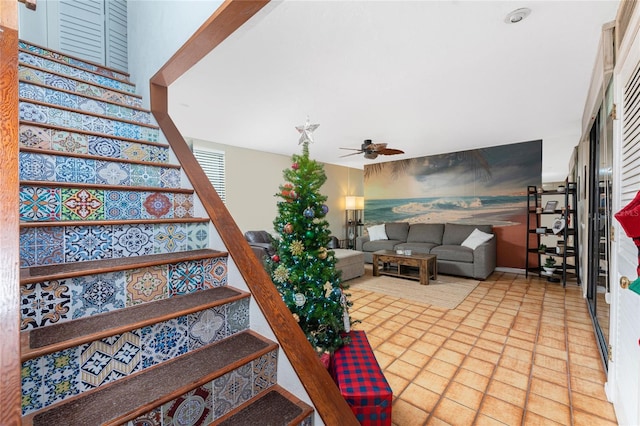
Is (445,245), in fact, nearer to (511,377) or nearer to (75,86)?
(511,377)

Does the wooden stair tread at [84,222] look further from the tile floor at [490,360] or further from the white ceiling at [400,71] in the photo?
the tile floor at [490,360]

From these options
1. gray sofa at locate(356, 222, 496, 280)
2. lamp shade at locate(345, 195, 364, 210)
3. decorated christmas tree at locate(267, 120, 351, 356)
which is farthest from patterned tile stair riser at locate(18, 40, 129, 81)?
lamp shade at locate(345, 195, 364, 210)

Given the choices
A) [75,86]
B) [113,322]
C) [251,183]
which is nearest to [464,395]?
[113,322]

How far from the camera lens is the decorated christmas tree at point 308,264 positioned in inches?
66.7

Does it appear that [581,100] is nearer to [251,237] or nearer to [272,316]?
[272,316]

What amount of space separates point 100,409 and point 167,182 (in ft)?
4.13

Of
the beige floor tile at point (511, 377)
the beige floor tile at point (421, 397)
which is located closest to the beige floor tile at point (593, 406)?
the beige floor tile at point (511, 377)

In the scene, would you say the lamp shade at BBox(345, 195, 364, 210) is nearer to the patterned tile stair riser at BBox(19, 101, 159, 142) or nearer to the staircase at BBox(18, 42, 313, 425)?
the patterned tile stair riser at BBox(19, 101, 159, 142)

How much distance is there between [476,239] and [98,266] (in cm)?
541

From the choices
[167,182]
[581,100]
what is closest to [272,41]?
[167,182]

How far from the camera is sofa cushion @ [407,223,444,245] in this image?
5.61 metres

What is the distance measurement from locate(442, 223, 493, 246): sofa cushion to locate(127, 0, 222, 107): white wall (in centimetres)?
530

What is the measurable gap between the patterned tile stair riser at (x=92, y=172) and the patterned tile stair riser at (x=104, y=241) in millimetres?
370

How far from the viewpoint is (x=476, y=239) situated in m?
4.98
